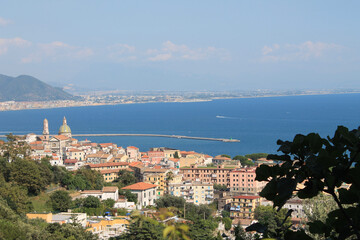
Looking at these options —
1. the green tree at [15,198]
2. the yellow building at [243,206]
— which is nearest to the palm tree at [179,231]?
the green tree at [15,198]

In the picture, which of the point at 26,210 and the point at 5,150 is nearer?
the point at 26,210

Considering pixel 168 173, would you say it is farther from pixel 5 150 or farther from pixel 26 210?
pixel 26 210

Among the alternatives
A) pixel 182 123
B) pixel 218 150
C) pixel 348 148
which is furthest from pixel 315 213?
pixel 182 123

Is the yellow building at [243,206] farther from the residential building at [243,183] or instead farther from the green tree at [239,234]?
the green tree at [239,234]

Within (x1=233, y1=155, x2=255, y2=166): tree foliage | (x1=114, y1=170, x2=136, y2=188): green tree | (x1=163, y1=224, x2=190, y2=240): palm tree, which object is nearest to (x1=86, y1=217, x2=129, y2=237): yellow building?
(x1=114, y1=170, x2=136, y2=188): green tree

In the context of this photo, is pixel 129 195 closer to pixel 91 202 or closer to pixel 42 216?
pixel 91 202

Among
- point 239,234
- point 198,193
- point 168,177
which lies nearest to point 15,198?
point 198,193
